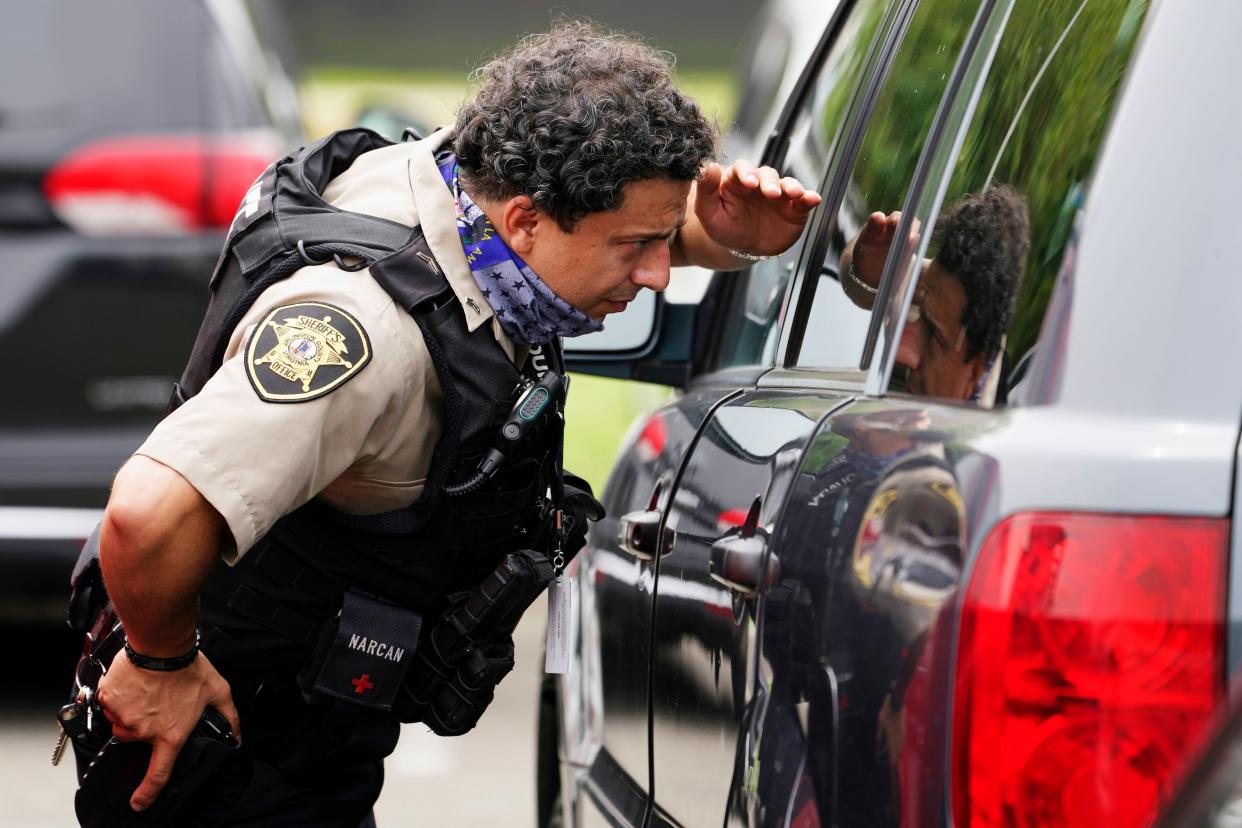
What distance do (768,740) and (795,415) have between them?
1.24ft

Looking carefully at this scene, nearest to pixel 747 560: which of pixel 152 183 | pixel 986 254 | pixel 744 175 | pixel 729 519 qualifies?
pixel 729 519

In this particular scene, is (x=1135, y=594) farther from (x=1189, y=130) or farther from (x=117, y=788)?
(x=117, y=788)

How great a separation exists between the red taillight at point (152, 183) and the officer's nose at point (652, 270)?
2.37 m

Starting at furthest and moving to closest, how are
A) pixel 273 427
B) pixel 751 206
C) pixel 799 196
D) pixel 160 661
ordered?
pixel 751 206 < pixel 799 196 < pixel 160 661 < pixel 273 427

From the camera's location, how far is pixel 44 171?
419 centimetres

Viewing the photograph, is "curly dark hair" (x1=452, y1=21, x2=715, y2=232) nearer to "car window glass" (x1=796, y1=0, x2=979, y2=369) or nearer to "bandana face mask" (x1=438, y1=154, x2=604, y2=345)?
"bandana face mask" (x1=438, y1=154, x2=604, y2=345)

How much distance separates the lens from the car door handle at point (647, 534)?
7.21ft

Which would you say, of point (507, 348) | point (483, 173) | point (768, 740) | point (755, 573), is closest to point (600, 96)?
point (483, 173)

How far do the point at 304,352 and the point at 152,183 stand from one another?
2.64 metres

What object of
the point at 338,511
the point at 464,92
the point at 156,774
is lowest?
the point at 156,774

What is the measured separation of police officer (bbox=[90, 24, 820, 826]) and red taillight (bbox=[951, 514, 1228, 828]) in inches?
32.0

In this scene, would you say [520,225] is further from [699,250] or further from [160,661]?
[160,661]

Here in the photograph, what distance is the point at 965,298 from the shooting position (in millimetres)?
1591

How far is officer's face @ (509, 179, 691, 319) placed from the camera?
2.06m
